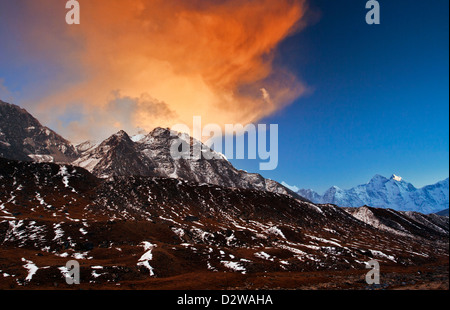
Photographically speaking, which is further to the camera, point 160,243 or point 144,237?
point 144,237

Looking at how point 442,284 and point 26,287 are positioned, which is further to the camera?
point 26,287

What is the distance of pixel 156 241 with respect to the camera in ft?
330

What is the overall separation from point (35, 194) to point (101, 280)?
123042mm

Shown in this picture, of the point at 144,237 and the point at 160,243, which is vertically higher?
the point at 144,237

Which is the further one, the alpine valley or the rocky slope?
the rocky slope

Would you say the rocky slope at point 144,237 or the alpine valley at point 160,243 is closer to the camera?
the alpine valley at point 160,243
